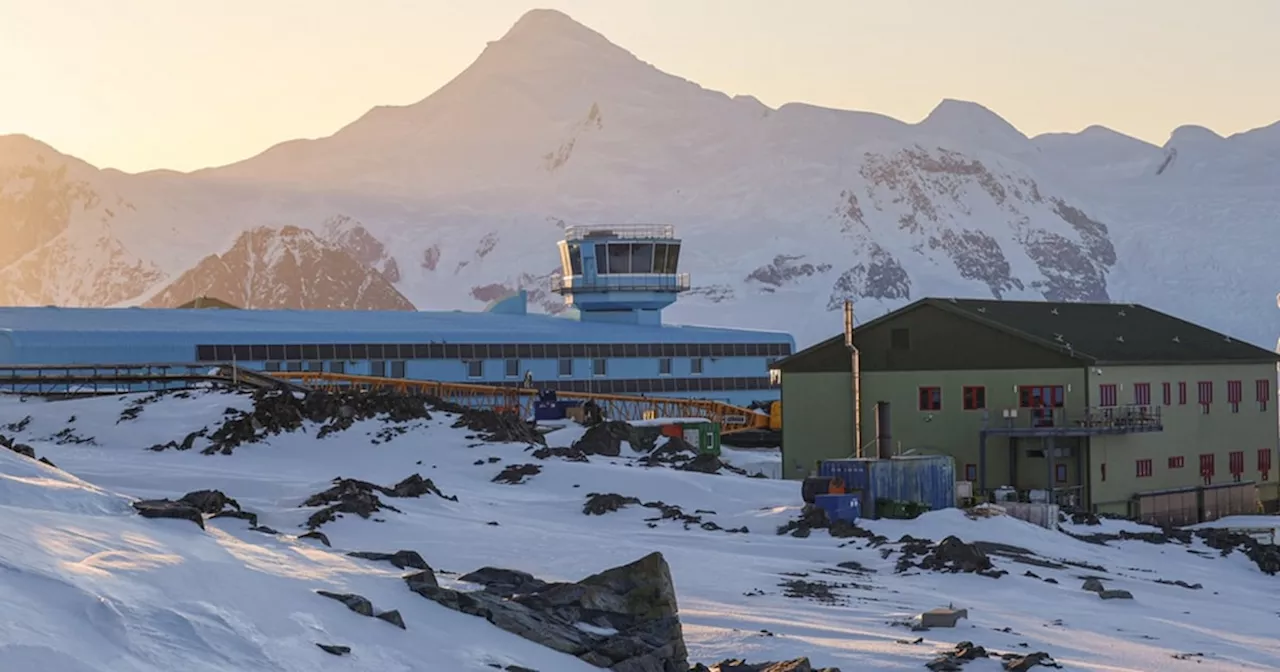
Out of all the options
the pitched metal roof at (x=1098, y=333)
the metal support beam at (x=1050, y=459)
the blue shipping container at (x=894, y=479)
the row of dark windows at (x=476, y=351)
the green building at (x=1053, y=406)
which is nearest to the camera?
the blue shipping container at (x=894, y=479)

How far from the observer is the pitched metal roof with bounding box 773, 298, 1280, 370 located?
56062 mm

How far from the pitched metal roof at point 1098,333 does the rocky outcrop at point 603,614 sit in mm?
33320

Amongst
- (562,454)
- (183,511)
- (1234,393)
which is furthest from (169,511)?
(1234,393)

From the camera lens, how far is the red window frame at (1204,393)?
194ft

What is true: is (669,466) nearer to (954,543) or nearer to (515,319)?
(954,543)

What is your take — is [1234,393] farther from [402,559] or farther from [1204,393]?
[402,559]

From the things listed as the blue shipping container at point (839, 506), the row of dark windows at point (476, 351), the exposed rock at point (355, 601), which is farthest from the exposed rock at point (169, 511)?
the row of dark windows at point (476, 351)

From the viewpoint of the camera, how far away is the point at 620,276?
10750 cm

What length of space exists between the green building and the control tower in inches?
1852

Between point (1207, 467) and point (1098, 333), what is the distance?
17.7 feet

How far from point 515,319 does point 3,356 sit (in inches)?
1234

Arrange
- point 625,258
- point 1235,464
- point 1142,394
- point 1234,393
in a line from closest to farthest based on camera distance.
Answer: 1. point 1142,394
2. point 1235,464
3. point 1234,393
4. point 625,258

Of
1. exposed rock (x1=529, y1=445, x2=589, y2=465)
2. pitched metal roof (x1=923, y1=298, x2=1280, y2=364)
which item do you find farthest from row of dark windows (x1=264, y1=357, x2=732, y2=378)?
pitched metal roof (x1=923, y1=298, x2=1280, y2=364)

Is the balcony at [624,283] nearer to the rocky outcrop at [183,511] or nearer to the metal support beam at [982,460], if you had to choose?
the metal support beam at [982,460]
